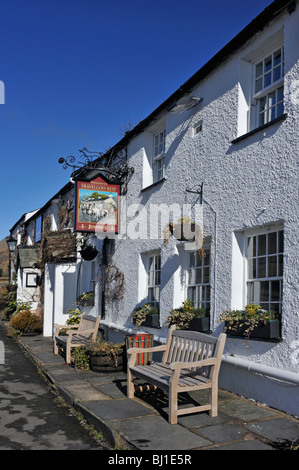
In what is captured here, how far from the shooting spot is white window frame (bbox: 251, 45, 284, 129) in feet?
20.9

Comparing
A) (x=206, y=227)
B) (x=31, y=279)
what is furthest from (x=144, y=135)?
(x=31, y=279)

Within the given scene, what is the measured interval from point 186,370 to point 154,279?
11.8 feet

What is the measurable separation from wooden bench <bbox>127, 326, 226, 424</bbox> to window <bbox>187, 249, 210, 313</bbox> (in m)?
1.26

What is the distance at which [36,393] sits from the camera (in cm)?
719

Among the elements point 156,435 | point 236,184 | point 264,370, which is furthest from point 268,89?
point 156,435

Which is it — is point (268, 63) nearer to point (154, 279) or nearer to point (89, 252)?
point (154, 279)

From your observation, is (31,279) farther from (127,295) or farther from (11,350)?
(127,295)

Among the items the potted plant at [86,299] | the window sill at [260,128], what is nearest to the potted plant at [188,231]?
the window sill at [260,128]

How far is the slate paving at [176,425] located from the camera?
14.8 feet

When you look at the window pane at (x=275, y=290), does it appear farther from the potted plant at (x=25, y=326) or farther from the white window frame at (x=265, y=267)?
the potted plant at (x=25, y=326)

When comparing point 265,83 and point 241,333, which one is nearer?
point 241,333

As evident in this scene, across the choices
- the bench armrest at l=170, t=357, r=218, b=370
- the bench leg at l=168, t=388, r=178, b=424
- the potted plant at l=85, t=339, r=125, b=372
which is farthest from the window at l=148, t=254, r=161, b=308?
the bench leg at l=168, t=388, r=178, b=424

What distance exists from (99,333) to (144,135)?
14.9 feet

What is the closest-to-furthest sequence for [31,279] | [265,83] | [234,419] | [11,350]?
[234,419]
[265,83]
[11,350]
[31,279]
